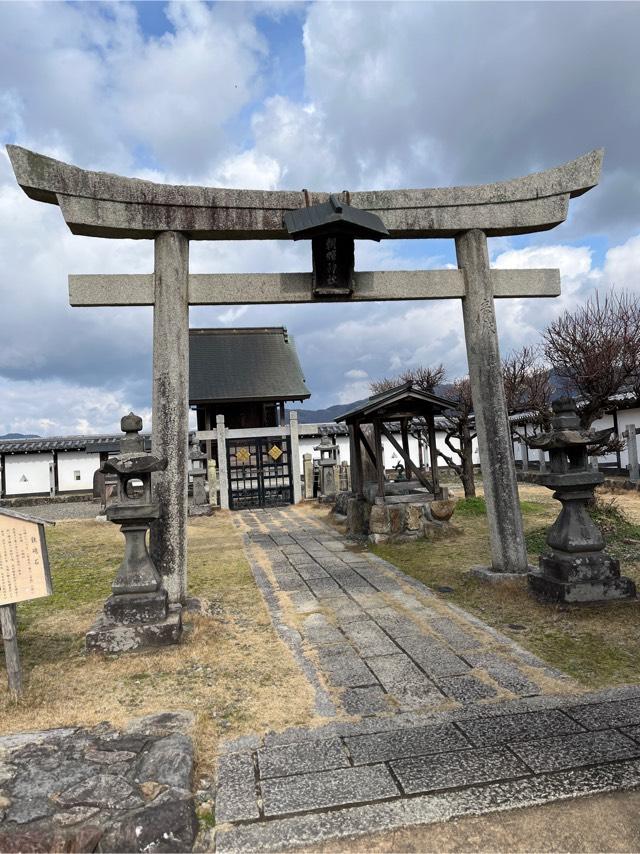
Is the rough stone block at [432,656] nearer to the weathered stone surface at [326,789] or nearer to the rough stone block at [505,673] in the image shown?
the rough stone block at [505,673]

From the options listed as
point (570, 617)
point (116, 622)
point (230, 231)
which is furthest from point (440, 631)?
point (230, 231)

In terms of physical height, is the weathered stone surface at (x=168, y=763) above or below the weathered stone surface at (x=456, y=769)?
above

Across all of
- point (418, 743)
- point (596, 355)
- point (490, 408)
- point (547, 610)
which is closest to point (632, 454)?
point (596, 355)

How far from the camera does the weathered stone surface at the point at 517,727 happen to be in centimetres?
311

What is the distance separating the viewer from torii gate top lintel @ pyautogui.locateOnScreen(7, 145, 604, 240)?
18.0 feet

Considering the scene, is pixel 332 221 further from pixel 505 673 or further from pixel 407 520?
pixel 407 520

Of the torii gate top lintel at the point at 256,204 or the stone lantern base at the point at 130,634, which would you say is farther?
the torii gate top lintel at the point at 256,204

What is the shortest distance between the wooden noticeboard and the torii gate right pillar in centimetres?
496

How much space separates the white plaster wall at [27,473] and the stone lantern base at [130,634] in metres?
24.5

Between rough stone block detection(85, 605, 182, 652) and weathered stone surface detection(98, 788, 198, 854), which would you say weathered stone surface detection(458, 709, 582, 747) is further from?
rough stone block detection(85, 605, 182, 652)

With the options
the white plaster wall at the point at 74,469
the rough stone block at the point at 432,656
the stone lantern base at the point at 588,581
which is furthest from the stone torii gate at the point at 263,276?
the white plaster wall at the point at 74,469

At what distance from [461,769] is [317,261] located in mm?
5276

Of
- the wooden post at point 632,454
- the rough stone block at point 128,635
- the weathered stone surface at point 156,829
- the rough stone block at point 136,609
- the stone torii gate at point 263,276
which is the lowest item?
the weathered stone surface at point 156,829

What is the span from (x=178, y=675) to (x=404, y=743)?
6.84 ft
